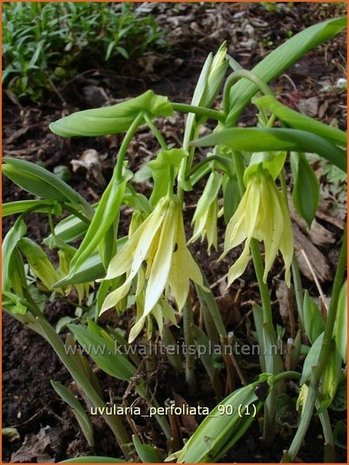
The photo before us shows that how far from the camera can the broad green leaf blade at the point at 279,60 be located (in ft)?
2.36

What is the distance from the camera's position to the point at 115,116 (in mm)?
701

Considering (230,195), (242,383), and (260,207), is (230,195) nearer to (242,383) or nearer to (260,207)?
(260,207)

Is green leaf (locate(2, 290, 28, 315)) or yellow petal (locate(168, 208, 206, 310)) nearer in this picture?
yellow petal (locate(168, 208, 206, 310))

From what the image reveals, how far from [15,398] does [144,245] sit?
667mm

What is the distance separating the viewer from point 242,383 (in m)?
1.06

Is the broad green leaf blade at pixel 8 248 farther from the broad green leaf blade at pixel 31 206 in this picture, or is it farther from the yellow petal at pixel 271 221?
the yellow petal at pixel 271 221

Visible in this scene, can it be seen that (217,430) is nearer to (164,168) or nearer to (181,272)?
(181,272)

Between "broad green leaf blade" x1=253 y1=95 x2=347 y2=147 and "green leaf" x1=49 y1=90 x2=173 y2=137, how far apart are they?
118 millimetres

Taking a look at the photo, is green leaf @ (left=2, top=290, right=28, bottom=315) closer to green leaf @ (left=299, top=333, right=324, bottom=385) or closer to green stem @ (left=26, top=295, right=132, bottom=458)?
green stem @ (left=26, top=295, right=132, bottom=458)

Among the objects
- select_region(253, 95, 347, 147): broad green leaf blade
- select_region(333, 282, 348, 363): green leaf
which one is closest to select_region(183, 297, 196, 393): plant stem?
select_region(333, 282, 348, 363): green leaf

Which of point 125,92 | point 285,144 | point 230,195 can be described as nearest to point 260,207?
point 285,144

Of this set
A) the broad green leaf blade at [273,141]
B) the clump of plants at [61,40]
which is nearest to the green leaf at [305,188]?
the broad green leaf blade at [273,141]

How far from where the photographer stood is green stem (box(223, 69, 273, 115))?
0.66 metres

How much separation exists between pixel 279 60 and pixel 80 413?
655mm
